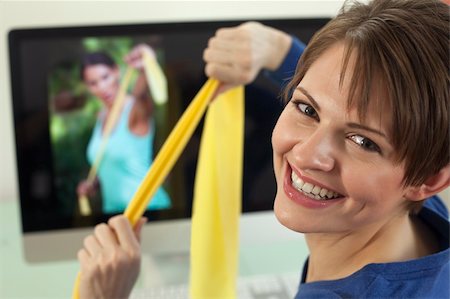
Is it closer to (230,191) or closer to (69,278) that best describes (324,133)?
(230,191)

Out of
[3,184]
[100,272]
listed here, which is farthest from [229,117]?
[3,184]

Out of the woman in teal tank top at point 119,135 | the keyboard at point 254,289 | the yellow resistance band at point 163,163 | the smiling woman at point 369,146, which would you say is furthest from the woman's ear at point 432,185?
the woman in teal tank top at point 119,135

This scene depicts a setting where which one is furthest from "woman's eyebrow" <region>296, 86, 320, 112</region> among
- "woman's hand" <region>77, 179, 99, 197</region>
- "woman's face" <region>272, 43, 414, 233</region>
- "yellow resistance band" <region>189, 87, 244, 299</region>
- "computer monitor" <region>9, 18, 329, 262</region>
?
"woman's hand" <region>77, 179, 99, 197</region>

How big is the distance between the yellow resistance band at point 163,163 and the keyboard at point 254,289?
7.5 inches

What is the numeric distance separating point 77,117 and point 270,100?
0.26 meters

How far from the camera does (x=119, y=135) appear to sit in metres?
0.81

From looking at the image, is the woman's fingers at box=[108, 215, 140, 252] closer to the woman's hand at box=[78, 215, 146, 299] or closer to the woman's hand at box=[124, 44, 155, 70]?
the woman's hand at box=[78, 215, 146, 299]

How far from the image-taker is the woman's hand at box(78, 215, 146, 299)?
56 cm

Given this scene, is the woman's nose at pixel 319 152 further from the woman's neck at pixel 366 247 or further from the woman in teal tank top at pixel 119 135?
the woman in teal tank top at pixel 119 135

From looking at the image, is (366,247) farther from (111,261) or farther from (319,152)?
(111,261)

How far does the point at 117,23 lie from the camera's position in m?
0.80

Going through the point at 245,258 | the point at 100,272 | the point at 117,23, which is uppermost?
the point at 117,23

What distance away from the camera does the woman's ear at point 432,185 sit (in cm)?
44

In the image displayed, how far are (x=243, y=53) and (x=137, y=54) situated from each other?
0.20 meters
